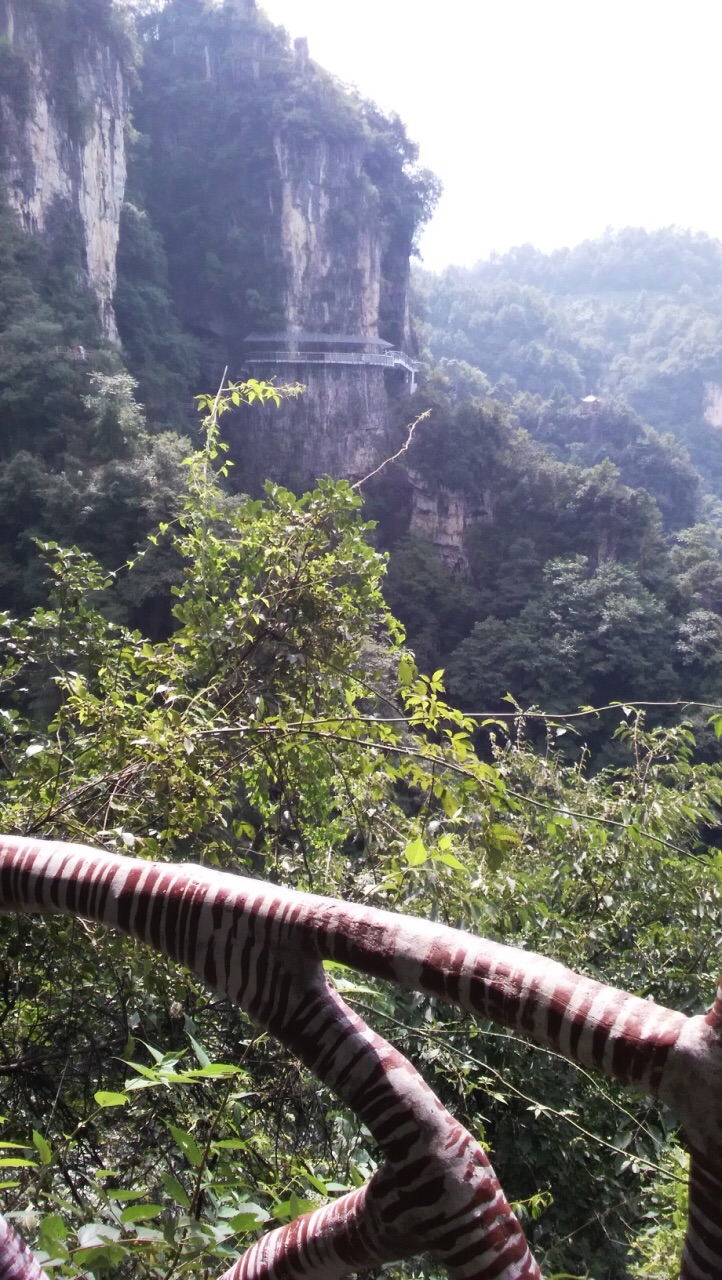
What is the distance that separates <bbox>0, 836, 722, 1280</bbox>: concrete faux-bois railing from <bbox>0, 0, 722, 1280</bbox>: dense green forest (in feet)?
0.45

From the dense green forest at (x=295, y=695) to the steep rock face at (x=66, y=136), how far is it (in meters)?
0.45

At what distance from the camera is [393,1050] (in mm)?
483

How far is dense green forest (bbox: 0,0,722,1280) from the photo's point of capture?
Result: 107 cm

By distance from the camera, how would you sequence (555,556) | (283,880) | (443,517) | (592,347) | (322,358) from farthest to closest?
(592,347), (322,358), (443,517), (555,556), (283,880)

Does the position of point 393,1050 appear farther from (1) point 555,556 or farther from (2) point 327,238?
(2) point 327,238

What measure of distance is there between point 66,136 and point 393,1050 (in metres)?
18.3

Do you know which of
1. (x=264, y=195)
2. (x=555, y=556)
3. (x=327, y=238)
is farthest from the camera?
(x=327, y=238)

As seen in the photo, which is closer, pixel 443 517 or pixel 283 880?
pixel 283 880

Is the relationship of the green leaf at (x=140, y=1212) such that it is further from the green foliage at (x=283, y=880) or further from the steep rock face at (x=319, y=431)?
the steep rock face at (x=319, y=431)

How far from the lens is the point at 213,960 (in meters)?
0.52

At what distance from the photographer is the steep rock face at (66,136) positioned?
45.3 feet

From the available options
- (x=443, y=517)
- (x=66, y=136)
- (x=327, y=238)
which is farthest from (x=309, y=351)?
(x=66, y=136)

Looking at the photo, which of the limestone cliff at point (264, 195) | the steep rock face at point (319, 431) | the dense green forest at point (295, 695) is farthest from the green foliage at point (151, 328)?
the steep rock face at point (319, 431)

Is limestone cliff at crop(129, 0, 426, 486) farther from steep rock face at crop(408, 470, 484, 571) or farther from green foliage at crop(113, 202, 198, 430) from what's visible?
steep rock face at crop(408, 470, 484, 571)
